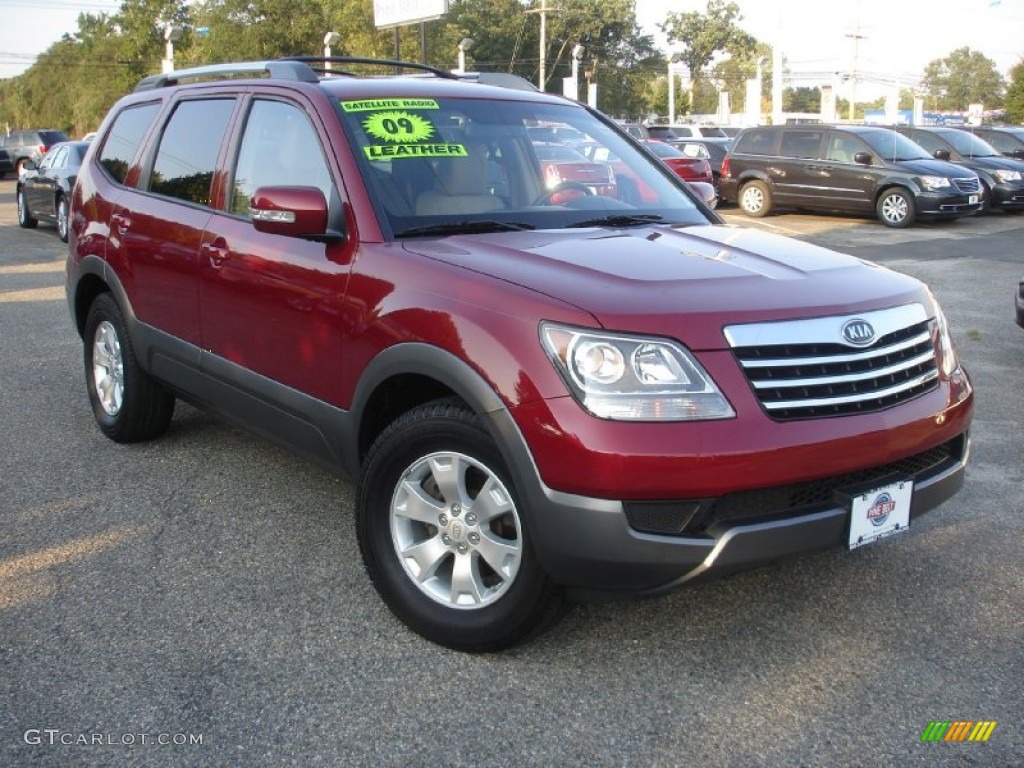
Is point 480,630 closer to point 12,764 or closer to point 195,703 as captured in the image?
point 195,703

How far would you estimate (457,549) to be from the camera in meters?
3.19

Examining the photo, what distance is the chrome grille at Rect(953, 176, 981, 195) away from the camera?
56.7 ft

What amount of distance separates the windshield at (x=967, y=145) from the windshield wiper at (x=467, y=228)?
18.7 m

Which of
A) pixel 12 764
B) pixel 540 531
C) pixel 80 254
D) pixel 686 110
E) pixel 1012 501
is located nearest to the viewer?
pixel 12 764

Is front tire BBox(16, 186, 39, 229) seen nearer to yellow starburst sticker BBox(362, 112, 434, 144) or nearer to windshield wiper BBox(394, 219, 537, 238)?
yellow starburst sticker BBox(362, 112, 434, 144)

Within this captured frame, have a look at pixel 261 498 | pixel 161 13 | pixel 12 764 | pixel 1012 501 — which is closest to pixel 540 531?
pixel 12 764

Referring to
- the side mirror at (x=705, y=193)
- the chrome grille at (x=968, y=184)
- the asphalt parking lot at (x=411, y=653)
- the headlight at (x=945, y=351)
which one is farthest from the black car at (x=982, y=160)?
the headlight at (x=945, y=351)

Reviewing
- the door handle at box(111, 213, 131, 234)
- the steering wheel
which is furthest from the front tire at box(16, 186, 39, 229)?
the steering wheel

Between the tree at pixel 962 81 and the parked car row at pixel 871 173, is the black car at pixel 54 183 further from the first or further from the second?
the tree at pixel 962 81

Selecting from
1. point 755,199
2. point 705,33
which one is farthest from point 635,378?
point 705,33

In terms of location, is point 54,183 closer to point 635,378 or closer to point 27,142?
point 635,378

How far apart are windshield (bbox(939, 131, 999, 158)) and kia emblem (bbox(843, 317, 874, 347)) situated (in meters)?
19.0

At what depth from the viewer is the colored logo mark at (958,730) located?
2.77 meters

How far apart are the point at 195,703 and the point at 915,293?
257 centimetres
